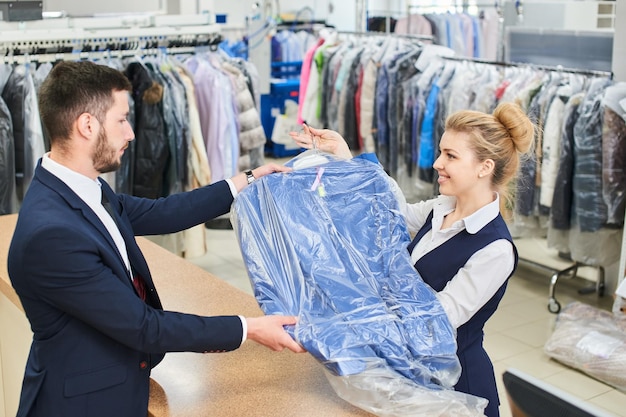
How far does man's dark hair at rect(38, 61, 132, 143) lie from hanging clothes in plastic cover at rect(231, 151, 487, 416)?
530 millimetres

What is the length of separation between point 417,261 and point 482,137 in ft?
1.40

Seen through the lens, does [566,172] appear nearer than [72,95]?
No

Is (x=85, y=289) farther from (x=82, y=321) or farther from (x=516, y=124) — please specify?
(x=516, y=124)

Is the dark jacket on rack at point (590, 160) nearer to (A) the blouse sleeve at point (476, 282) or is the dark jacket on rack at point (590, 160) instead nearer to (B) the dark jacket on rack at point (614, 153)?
(B) the dark jacket on rack at point (614, 153)

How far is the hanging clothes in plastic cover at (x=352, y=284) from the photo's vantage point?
198cm

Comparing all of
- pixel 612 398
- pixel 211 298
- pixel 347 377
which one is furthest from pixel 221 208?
pixel 612 398

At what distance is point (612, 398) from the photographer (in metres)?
4.06

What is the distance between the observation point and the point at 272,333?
201 centimetres

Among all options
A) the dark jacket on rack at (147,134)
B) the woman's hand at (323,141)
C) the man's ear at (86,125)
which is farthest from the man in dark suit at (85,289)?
the dark jacket on rack at (147,134)

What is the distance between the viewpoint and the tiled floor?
4141mm

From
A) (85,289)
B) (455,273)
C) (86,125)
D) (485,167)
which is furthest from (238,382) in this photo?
(485,167)

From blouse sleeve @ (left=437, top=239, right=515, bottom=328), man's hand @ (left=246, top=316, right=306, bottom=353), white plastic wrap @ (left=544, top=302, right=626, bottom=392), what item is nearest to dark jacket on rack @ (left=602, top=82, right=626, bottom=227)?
white plastic wrap @ (left=544, top=302, right=626, bottom=392)

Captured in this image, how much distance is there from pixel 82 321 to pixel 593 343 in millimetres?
3239

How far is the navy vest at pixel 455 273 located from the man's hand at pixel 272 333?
0.55 m
